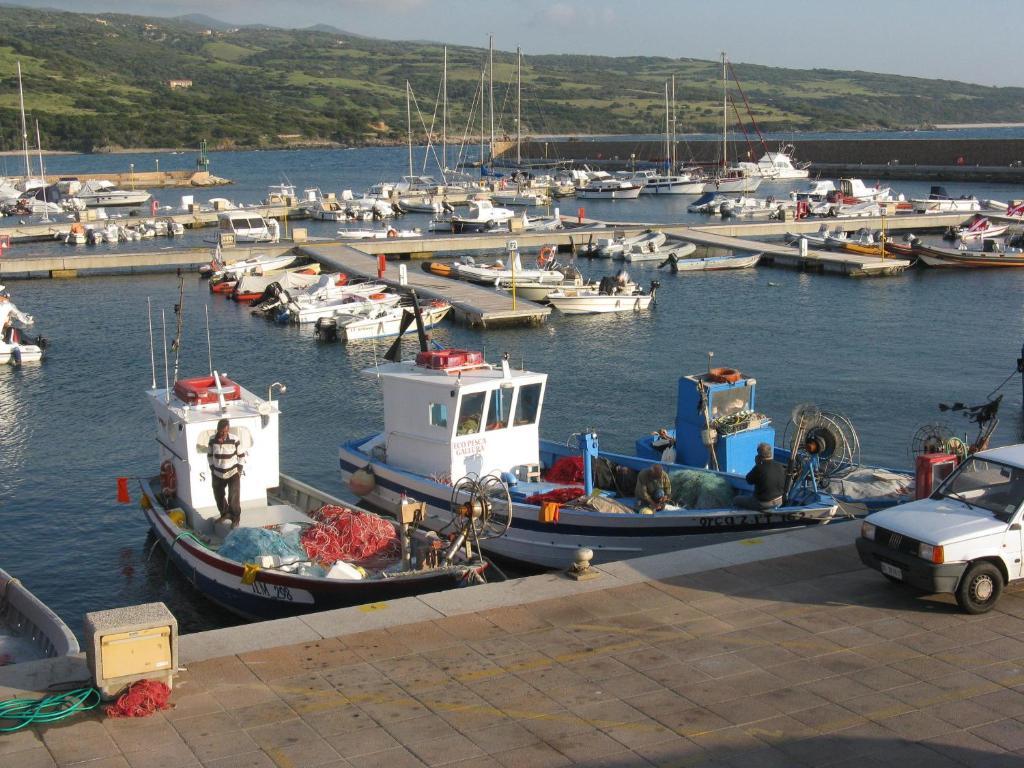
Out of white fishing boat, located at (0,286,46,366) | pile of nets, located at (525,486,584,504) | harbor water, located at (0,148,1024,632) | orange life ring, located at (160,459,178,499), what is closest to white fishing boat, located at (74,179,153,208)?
harbor water, located at (0,148,1024,632)

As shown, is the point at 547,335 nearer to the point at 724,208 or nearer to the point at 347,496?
the point at 347,496

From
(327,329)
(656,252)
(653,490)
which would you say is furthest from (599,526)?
(656,252)

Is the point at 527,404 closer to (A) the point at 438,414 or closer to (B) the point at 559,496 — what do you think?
(A) the point at 438,414

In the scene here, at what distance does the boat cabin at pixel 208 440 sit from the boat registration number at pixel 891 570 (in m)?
8.88

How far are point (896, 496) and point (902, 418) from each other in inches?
435

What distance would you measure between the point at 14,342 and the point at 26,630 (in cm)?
2312

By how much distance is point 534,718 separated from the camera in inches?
369

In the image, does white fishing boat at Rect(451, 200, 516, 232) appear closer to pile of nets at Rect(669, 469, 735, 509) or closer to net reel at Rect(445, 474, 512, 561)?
net reel at Rect(445, 474, 512, 561)

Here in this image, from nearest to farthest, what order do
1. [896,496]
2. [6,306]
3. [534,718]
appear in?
[534,718], [896,496], [6,306]

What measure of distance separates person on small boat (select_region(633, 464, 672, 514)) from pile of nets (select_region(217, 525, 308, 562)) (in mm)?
4630

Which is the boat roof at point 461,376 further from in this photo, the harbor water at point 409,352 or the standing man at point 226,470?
the standing man at point 226,470

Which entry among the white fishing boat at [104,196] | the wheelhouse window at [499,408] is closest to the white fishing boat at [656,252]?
the wheelhouse window at [499,408]

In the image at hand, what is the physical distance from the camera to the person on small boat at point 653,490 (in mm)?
16688

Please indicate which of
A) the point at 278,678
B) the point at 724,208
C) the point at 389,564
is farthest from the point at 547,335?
the point at 724,208
